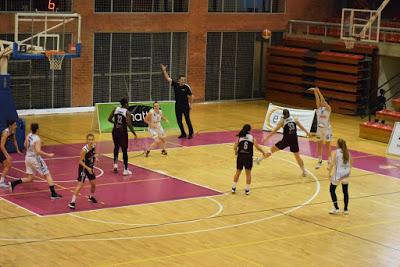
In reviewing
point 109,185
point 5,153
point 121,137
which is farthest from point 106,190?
point 5,153

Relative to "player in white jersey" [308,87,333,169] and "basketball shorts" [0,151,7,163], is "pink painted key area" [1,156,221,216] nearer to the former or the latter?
"basketball shorts" [0,151,7,163]

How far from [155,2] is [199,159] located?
38.6ft

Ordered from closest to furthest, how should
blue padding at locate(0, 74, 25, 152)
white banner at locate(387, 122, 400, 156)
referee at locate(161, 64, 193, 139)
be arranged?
blue padding at locate(0, 74, 25, 152)
white banner at locate(387, 122, 400, 156)
referee at locate(161, 64, 193, 139)

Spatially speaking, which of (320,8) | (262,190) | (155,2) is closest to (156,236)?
(262,190)

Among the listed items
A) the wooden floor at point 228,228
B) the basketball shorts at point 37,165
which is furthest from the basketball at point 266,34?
the basketball shorts at point 37,165

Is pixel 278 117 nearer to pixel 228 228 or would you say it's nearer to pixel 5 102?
pixel 5 102

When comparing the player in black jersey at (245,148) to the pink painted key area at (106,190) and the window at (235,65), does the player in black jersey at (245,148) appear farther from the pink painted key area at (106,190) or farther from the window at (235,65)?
the window at (235,65)

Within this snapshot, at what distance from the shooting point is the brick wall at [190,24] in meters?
33.8

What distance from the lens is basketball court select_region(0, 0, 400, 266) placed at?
16.3 metres

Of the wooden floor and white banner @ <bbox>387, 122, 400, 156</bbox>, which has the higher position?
white banner @ <bbox>387, 122, 400, 156</bbox>

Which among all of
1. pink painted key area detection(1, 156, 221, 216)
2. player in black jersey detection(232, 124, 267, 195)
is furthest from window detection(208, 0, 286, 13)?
player in black jersey detection(232, 124, 267, 195)

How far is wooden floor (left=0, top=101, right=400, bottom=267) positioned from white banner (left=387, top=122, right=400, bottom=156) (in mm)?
3427

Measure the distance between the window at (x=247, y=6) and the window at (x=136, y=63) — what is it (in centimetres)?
210

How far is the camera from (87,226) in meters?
18.0
